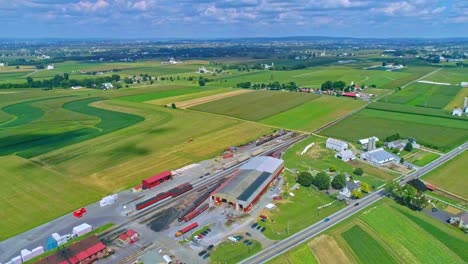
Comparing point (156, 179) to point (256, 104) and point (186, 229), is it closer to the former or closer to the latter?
point (186, 229)

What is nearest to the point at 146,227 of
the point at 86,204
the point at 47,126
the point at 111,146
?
the point at 86,204

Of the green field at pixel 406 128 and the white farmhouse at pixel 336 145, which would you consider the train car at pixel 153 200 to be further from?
the green field at pixel 406 128

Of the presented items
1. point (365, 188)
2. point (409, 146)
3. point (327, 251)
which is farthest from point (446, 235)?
point (409, 146)

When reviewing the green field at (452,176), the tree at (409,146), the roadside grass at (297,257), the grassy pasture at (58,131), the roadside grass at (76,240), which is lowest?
the roadside grass at (76,240)

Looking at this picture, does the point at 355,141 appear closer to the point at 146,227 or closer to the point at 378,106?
the point at 378,106

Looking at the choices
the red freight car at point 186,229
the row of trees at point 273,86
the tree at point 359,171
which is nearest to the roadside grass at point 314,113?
the row of trees at point 273,86
